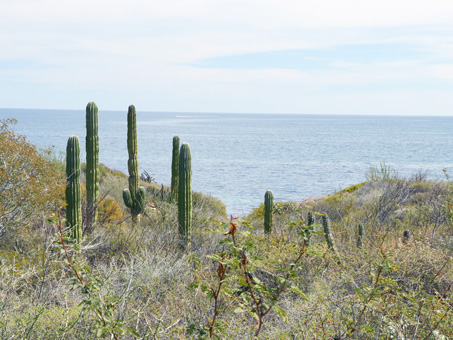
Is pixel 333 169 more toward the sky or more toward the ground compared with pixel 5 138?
more toward the ground

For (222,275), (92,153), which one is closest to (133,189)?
(92,153)

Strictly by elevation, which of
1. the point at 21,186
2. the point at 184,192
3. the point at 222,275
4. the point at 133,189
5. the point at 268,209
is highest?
the point at 222,275

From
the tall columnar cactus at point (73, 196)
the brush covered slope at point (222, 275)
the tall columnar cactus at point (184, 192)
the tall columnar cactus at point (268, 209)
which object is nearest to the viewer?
the brush covered slope at point (222, 275)

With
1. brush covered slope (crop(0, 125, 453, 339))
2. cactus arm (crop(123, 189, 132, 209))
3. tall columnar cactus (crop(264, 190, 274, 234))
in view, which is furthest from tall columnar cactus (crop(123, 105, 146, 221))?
tall columnar cactus (crop(264, 190, 274, 234))

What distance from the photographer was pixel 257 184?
39.2 meters

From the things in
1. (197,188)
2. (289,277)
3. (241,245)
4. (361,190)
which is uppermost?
(241,245)

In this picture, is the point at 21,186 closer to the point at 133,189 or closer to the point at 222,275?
the point at 133,189

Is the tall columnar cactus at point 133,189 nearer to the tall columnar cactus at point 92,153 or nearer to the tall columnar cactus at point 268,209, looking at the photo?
the tall columnar cactus at point 92,153

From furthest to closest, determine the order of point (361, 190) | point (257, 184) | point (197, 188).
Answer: point (257, 184)
point (197, 188)
point (361, 190)

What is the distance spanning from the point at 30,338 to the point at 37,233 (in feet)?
18.3

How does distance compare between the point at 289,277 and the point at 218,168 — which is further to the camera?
the point at 218,168

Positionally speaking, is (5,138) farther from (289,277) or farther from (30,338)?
(289,277)

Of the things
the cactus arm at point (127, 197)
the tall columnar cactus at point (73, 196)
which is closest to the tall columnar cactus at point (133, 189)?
the cactus arm at point (127, 197)

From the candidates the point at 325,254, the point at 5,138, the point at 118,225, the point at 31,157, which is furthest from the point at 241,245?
the point at 118,225
